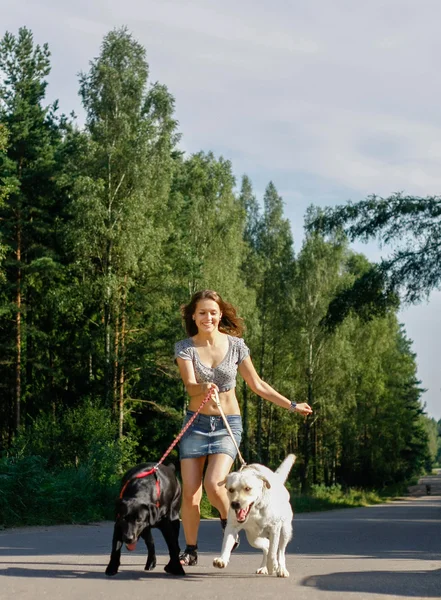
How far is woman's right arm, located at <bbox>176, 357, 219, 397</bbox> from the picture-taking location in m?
7.39

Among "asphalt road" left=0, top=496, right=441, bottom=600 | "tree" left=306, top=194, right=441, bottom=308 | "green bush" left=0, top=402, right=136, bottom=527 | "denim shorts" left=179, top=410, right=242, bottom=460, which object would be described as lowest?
"asphalt road" left=0, top=496, right=441, bottom=600

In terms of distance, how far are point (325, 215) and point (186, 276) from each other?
16.5 m

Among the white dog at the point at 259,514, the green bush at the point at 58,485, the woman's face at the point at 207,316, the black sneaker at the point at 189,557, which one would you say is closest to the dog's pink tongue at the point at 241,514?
the white dog at the point at 259,514

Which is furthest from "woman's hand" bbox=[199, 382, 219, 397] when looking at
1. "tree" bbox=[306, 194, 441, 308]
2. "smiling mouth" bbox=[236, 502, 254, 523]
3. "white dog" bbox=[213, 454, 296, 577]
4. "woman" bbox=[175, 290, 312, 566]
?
"tree" bbox=[306, 194, 441, 308]

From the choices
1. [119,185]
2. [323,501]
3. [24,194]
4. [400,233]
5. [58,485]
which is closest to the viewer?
[58,485]

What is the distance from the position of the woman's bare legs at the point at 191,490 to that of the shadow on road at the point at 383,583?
3.39 ft

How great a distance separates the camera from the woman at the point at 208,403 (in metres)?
7.40

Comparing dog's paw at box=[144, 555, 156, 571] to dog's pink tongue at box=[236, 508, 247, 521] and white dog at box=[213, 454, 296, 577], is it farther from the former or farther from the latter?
dog's pink tongue at box=[236, 508, 247, 521]

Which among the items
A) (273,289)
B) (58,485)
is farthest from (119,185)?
(58,485)

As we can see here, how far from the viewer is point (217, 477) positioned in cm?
728

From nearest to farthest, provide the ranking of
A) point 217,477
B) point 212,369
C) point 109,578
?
point 109,578, point 217,477, point 212,369

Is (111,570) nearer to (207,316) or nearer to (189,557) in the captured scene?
(189,557)

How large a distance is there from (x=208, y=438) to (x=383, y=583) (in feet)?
5.46

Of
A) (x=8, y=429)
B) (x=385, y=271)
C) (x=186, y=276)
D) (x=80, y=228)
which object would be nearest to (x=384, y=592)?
(x=385, y=271)
